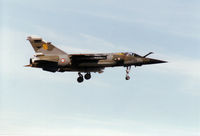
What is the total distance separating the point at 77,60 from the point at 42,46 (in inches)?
135

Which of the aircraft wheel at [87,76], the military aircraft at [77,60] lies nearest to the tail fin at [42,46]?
the military aircraft at [77,60]

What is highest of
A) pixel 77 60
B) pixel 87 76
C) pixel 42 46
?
pixel 42 46

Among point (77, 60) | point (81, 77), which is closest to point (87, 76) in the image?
point (81, 77)

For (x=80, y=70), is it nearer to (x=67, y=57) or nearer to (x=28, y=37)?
(x=67, y=57)

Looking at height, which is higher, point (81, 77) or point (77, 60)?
point (77, 60)

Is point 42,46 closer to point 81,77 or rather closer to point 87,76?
point 81,77

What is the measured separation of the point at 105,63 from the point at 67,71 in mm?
3686

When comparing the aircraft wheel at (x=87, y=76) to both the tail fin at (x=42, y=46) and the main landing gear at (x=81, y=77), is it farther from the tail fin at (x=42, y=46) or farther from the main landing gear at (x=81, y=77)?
the tail fin at (x=42, y=46)

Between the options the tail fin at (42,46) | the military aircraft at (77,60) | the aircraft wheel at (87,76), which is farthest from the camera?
the aircraft wheel at (87,76)

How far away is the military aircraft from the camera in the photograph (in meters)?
37.4

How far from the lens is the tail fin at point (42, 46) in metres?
38.8

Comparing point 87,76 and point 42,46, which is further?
point 87,76

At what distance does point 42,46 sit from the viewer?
3897 cm

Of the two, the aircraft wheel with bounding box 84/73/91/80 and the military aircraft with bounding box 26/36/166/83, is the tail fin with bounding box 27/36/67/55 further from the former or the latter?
the aircraft wheel with bounding box 84/73/91/80
